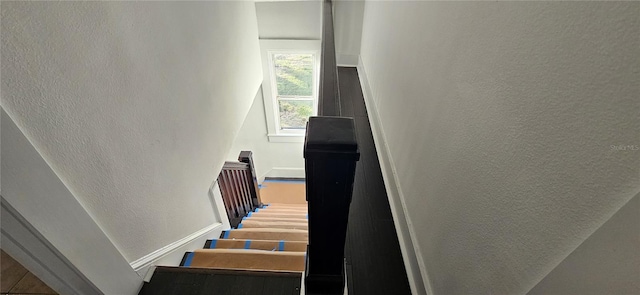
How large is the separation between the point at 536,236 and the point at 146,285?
1533mm

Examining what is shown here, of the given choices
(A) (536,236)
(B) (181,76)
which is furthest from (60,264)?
(A) (536,236)

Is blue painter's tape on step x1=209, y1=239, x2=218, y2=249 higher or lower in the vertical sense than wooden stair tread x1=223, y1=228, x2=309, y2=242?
higher

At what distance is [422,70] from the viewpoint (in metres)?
1.18

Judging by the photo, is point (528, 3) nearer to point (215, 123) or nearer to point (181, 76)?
point (181, 76)

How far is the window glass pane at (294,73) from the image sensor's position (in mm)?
4258

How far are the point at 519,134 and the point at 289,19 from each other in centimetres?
380

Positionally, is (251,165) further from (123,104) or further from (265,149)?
(123,104)

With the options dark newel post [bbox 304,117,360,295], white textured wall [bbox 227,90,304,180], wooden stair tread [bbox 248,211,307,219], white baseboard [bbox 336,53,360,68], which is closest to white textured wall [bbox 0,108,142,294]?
dark newel post [bbox 304,117,360,295]

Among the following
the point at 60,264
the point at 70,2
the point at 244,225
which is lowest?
the point at 244,225

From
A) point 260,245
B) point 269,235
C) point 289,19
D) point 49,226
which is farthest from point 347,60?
point 49,226

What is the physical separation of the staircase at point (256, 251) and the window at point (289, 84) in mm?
2343

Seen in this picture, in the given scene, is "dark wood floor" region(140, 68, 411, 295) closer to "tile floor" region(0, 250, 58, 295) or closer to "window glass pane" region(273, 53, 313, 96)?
"tile floor" region(0, 250, 58, 295)

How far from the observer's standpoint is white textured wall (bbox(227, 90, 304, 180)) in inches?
180

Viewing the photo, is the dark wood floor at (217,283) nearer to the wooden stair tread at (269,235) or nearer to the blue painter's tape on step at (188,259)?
the blue painter's tape on step at (188,259)
